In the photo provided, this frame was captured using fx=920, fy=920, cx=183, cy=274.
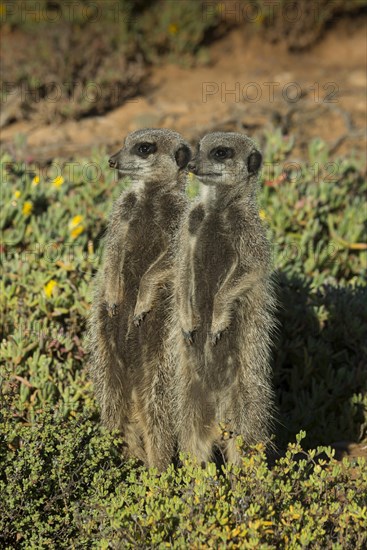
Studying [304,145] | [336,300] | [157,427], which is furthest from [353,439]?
[304,145]

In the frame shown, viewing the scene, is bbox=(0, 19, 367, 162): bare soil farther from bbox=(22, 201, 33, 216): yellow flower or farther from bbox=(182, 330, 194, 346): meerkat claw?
bbox=(182, 330, 194, 346): meerkat claw

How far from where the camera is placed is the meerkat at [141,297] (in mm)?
4535

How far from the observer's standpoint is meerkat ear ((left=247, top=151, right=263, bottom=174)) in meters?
4.42

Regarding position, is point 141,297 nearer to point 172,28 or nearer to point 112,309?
point 112,309

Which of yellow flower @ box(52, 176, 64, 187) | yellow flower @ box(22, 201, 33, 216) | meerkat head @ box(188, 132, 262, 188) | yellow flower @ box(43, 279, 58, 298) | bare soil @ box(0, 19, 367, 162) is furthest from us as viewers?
bare soil @ box(0, 19, 367, 162)

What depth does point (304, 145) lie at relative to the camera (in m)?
9.38

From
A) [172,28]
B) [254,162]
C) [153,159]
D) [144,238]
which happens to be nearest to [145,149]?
[153,159]

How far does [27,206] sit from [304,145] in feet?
12.4

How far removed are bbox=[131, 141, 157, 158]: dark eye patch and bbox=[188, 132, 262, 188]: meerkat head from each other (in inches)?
12.7

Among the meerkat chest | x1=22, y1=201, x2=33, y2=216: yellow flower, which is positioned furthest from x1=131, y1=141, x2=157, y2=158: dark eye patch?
x1=22, y1=201, x2=33, y2=216: yellow flower

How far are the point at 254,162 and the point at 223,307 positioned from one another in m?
0.74

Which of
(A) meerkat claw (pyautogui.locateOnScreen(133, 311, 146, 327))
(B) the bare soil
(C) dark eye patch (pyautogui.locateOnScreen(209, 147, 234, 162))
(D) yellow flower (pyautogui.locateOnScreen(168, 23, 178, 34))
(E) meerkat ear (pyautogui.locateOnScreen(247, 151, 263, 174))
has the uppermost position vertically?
(C) dark eye patch (pyautogui.locateOnScreen(209, 147, 234, 162))

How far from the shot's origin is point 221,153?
14.5 ft

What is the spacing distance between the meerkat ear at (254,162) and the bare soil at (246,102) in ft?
13.2
